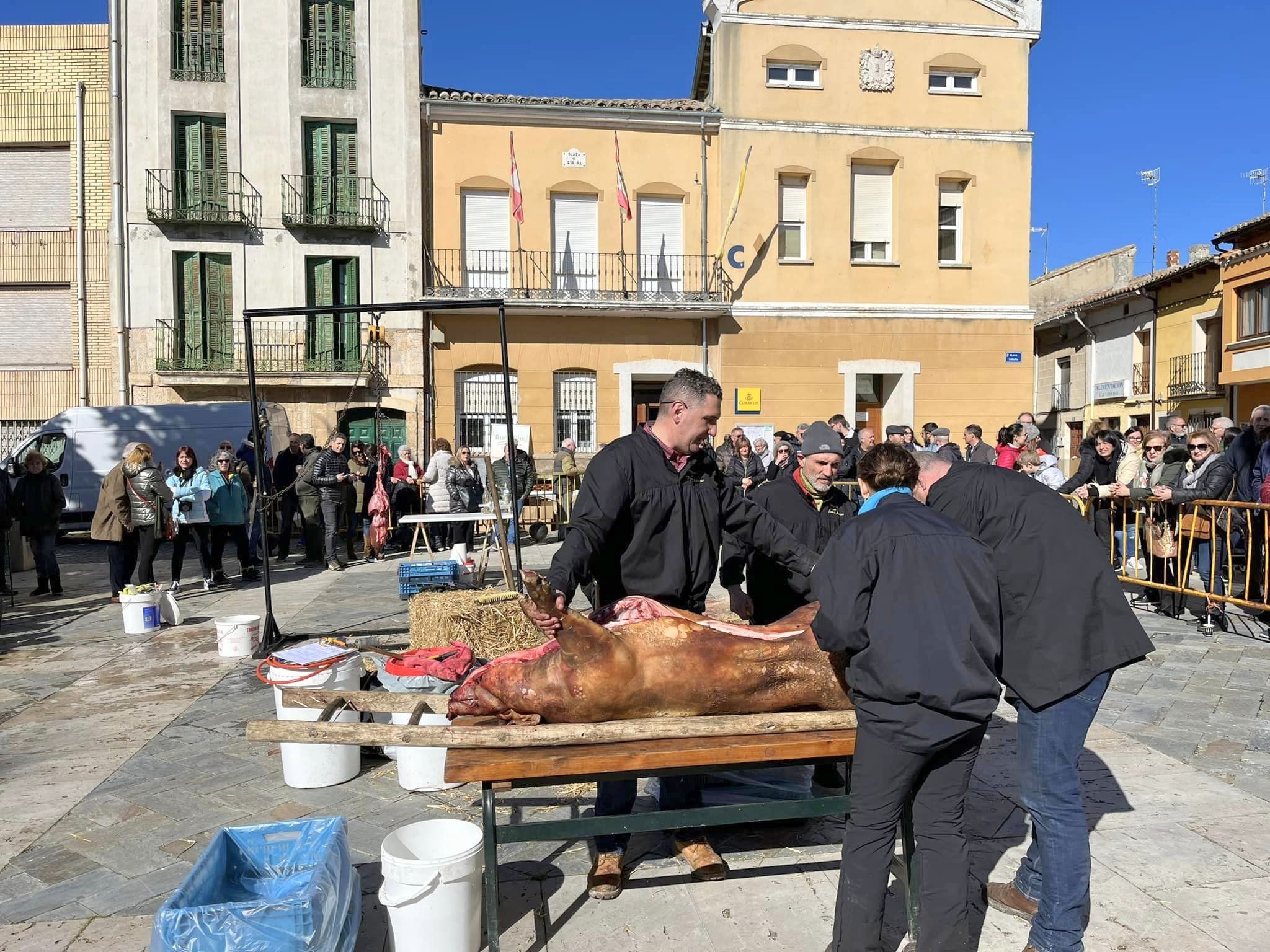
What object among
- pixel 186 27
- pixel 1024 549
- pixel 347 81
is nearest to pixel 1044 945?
pixel 1024 549

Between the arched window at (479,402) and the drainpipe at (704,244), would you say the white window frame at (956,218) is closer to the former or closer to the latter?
the drainpipe at (704,244)

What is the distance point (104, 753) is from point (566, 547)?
3387mm

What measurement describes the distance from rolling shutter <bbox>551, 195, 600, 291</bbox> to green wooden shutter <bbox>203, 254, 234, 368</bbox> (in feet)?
22.1

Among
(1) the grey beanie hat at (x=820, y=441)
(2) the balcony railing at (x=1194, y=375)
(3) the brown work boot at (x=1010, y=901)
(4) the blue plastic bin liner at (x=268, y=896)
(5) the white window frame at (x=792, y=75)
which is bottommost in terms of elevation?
(3) the brown work boot at (x=1010, y=901)

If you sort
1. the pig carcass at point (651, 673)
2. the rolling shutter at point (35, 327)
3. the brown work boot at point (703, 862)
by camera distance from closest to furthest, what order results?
the pig carcass at point (651, 673) < the brown work boot at point (703, 862) < the rolling shutter at point (35, 327)

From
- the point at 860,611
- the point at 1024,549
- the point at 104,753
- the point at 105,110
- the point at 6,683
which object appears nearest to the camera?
the point at 860,611

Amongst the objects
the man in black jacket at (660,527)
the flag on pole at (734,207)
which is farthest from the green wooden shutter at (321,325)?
the man in black jacket at (660,527)

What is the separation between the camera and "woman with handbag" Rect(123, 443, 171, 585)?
930 centimetres

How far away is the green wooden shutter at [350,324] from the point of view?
17828mm

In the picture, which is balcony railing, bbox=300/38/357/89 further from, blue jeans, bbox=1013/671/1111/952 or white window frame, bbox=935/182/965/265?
blue jeans, bbox=1013/671/1111/952

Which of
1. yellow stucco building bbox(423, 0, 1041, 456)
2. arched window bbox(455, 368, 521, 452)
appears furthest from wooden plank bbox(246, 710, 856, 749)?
arched window bbox(455, 368, 521, 452)

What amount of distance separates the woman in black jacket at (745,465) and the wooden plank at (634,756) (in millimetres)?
8461

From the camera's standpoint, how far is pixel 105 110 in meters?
19.0

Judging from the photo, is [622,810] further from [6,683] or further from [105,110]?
[105,110]
